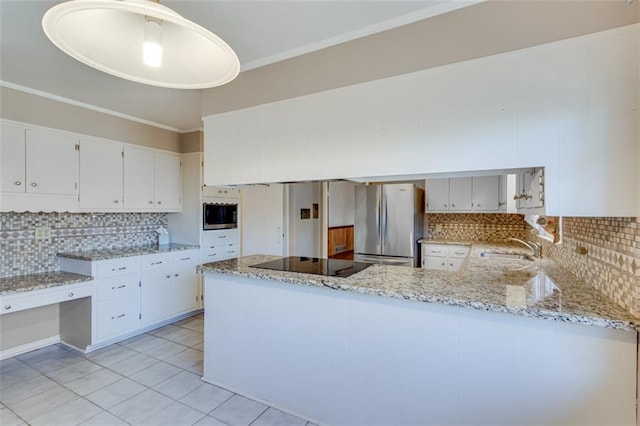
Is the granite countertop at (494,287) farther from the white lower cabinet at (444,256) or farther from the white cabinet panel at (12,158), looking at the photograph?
the white cabinet panel at (12,158)

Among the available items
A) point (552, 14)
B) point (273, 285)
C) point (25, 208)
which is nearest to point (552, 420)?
point (273, 285)

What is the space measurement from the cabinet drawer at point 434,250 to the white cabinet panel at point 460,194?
1.93 feet

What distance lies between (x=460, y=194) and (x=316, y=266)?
111 inches

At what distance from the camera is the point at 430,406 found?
1590 mm

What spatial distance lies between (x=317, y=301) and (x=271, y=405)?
0.83 metres

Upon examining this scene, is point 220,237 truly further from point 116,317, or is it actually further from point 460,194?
point 460,194

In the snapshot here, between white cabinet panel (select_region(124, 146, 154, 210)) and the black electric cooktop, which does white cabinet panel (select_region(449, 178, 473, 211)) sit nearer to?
the black electric cooktop

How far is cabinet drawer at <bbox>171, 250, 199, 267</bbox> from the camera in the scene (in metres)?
3.69

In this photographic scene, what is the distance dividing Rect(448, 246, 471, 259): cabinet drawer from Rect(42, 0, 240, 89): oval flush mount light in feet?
11.8

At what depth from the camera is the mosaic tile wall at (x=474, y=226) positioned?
4.11 m

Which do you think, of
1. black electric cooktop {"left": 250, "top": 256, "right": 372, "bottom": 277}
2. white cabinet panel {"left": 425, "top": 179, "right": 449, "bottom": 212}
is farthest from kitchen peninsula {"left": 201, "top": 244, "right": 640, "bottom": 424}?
white cabinet panel {"left": 425, "top": 179, "right": 449, "bottom": 212}

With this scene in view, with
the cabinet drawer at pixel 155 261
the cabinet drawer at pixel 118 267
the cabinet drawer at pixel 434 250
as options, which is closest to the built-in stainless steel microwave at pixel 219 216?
the cabinet drawer at pixel 155 261

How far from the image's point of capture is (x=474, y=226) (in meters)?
4.34

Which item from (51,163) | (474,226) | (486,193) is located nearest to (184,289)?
(51,163)
